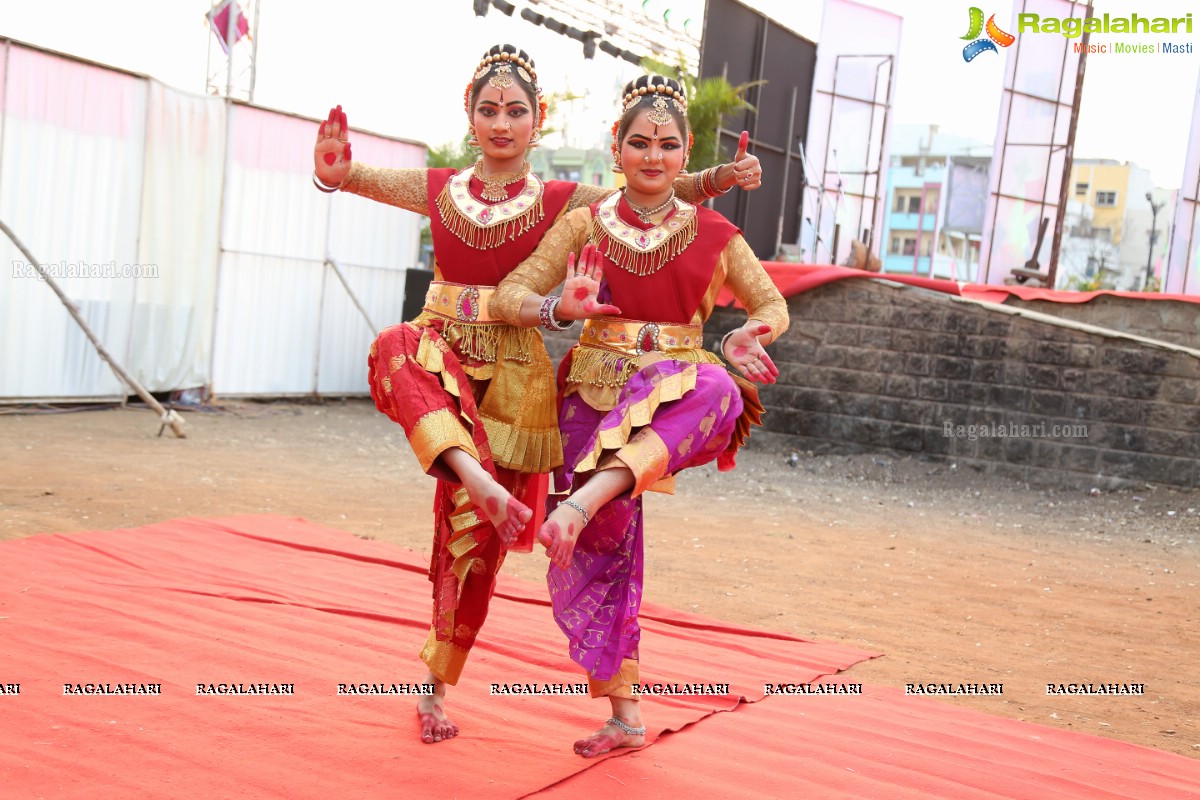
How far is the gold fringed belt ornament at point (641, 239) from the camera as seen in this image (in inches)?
117

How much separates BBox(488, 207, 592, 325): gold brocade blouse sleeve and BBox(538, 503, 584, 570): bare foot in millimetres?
636

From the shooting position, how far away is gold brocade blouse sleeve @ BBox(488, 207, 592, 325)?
9.48 feet

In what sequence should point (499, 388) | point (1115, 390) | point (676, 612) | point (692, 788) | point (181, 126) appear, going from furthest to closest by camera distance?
point (181, 126), point (1115, 390), point (676, 612), point (499, 388), point (692, 788)

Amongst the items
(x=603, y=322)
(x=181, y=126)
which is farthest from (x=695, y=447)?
(x=181, y=126)

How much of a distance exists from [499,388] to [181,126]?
9.09 m

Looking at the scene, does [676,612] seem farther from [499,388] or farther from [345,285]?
[345,285]

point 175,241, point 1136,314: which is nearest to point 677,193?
Answer: point 1136,314

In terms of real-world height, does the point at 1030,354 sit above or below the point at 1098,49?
below

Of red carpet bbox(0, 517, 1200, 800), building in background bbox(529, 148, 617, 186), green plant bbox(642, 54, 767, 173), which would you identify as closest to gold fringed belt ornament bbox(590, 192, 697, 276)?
red carpet bbox(0, 517, 1200, 800)

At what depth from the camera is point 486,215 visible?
305 cm

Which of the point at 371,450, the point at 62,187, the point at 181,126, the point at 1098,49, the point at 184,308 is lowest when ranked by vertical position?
the point at 371,450

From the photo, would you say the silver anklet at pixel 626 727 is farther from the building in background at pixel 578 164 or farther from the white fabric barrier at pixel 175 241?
the building in background at pixel 578 164

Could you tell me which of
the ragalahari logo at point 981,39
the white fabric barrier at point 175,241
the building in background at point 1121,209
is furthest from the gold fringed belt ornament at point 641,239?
the building in background at point 1121,209

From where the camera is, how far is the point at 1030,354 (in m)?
9.24
